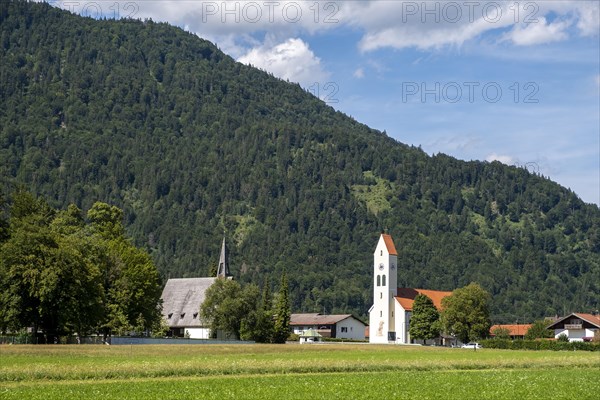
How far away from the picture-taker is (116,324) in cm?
9000

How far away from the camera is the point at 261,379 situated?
49875mm

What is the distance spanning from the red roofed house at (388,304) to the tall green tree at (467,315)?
68.0 ft

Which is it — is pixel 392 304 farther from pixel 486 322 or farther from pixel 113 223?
pixel 113 223

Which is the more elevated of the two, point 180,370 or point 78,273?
point 78,273

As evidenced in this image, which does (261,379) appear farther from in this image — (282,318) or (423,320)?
(423,320)

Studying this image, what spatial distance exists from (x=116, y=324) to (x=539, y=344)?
52.7 m

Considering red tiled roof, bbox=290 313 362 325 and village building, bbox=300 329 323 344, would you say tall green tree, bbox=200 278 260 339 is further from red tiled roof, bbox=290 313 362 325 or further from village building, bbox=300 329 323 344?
red tiled roof, bbox=290 313 362 325

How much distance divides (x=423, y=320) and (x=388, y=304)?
17.3 m

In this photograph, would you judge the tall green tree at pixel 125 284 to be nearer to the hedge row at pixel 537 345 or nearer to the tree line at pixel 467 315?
the hedge row at pixel 537 345

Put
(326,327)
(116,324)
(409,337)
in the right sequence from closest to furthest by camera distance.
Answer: (116,324) < (409,337) < (326,327)

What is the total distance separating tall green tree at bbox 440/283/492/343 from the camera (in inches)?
5044

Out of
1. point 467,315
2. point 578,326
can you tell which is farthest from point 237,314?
point 578,326

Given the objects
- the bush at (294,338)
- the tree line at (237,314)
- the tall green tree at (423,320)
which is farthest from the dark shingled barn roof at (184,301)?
the tall green tree at (423,320)

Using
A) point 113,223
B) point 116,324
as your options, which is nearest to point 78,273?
point 116,324
